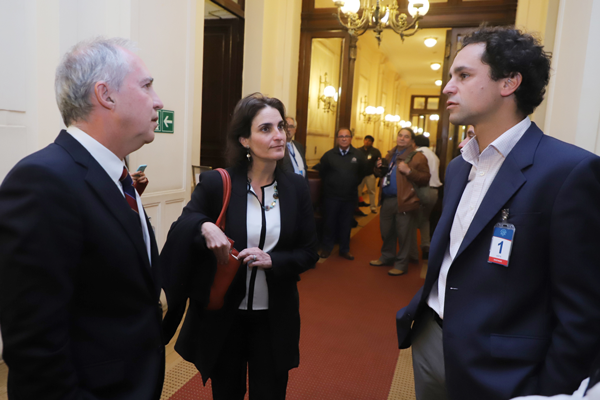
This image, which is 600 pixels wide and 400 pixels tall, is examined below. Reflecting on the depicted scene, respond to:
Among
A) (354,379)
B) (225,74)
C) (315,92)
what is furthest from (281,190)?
(315,92)

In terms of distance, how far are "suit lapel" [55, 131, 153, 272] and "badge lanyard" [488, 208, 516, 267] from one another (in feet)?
3.25

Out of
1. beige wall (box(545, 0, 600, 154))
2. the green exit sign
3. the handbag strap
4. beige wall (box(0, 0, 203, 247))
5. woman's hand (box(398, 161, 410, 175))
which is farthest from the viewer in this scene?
woman's hand (box(398, 161, 410, 175))

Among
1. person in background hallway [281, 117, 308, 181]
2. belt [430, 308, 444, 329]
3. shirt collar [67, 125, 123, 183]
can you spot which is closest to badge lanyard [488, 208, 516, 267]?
belt [430, 308, 444, 329]

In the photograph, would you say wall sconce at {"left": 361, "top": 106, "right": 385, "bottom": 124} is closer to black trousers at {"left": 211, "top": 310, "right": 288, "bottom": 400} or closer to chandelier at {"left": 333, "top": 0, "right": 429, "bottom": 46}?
chandelier at {"left": 333, "top": 0, "right": 429, "bottom": 46}

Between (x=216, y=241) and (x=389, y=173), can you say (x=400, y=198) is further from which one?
(x=216, y=241)

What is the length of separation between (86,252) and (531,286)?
1.21 meters

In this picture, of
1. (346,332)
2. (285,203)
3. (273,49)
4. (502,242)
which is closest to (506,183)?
(502,242)

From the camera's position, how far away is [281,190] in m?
1.90

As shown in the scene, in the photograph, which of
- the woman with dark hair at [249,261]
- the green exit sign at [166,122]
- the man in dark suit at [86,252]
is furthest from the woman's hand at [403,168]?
the man in dark suit at [86,252]

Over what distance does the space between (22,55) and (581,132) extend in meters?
3.33

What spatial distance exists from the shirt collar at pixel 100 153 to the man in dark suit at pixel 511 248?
105 cm

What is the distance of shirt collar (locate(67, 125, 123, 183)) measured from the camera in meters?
1.10

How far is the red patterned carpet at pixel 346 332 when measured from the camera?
8.63ft

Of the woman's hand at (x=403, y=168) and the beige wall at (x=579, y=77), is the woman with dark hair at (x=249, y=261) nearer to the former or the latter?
the beige wall at (x=579, y=77)
